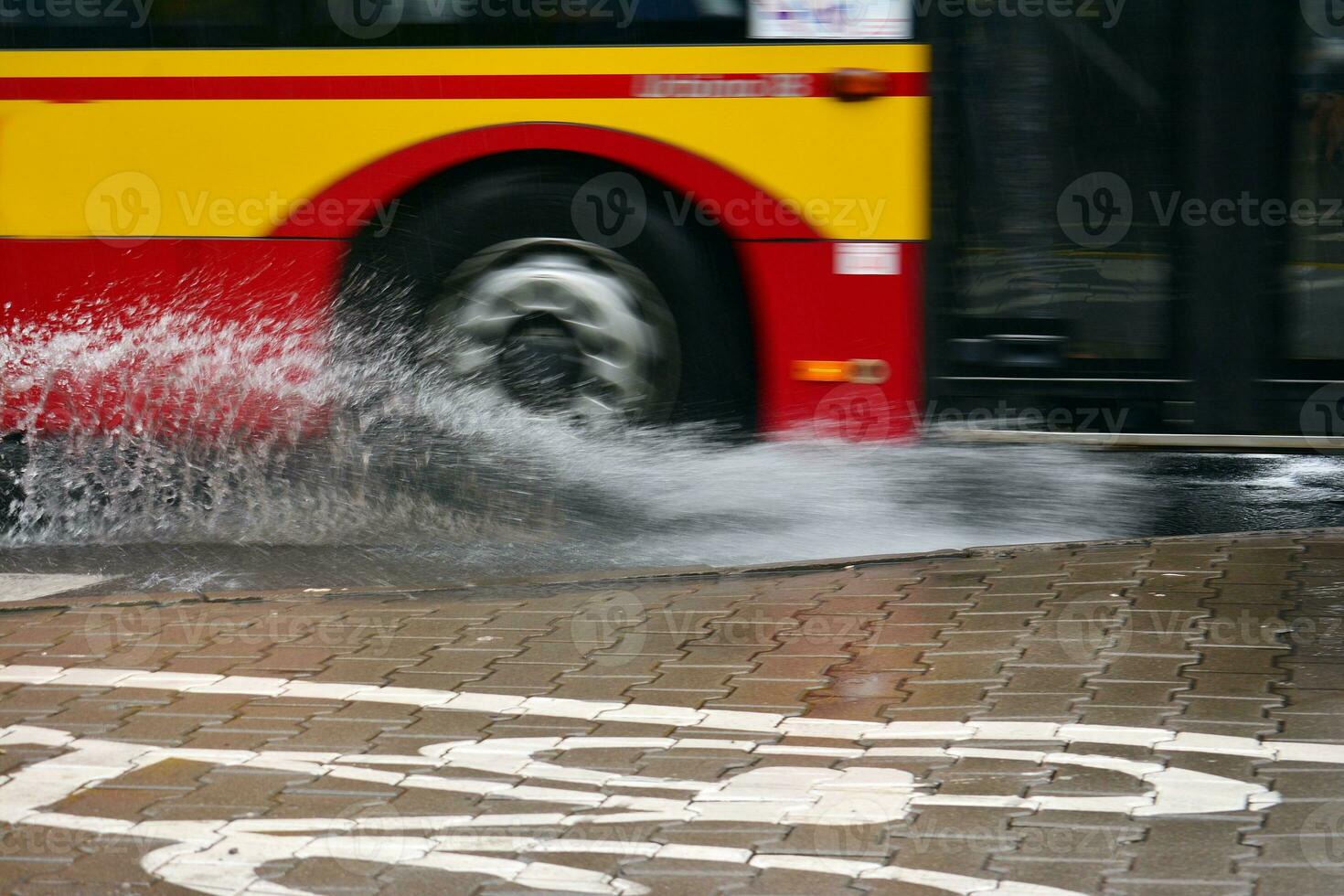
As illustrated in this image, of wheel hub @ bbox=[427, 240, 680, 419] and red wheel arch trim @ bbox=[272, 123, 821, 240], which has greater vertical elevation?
red wheel arch trim @ bbox=[272, 123, 821, 240]

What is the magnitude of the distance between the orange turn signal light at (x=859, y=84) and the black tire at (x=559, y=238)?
2.33ft

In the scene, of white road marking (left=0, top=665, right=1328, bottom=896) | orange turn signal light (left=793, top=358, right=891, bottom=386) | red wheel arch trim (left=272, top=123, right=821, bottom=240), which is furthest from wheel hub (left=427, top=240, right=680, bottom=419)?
white road marking (left=0, top=665, right=1328, bottom=896)

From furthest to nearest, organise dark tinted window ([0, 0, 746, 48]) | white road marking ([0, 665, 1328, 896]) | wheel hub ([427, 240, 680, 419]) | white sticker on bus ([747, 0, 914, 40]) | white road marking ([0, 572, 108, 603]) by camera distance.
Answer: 1. wheel hub ([427, 240, 680, 419])
2. dark tinted window ([0, 0, 746, 48])
3. white sticker on bus ([747, 0, 914, 40])
4. white road marking ([0, 572, 108, 603])
5. white road marking ([0, 665, 1328, 896])

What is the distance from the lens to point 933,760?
4.36 meters

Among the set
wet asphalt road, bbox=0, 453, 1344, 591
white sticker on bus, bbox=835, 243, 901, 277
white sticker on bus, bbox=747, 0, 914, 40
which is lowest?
wet asphalt road, bbox=0, 453, 1344, 591

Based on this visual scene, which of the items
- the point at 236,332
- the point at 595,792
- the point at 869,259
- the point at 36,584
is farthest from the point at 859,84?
the point at 36,584

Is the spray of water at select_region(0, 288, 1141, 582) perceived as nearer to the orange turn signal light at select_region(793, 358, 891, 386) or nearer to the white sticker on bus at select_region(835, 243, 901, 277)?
the orange turn signal light at select_region(793, 358, 891, 386)

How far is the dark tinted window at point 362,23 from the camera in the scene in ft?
21.8

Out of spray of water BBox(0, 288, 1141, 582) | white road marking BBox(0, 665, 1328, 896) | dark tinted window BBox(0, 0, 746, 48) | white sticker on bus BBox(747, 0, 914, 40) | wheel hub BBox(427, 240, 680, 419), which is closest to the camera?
white road marking BBox(0, 665, 1328, 896)

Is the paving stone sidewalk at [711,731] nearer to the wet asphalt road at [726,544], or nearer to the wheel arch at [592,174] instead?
the wet asphalt road at [726,544]

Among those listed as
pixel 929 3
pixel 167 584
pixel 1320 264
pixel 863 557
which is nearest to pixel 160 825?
pixel 167 584

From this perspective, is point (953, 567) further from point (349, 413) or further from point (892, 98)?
point (349, 413)

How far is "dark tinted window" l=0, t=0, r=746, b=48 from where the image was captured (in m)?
6.65

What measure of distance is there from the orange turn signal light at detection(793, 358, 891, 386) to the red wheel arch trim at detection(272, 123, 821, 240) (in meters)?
0.48
